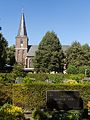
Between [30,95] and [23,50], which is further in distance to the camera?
[23,50]

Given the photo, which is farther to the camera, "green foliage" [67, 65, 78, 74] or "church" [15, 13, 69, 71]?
"church" [15, 13, 69, 71]

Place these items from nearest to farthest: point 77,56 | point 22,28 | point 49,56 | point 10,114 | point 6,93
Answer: point 10,114 < point 6,93 < point 49,56 < point 77,56 < point 22,28

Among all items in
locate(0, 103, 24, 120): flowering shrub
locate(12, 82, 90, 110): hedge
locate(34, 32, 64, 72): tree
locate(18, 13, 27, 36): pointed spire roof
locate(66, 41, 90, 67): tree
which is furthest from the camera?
locate(18, 13, 27, 36): pointed spire roof

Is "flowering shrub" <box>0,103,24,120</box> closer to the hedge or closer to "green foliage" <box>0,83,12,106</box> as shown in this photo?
"green foliage" <box>0,83,12,106</box>

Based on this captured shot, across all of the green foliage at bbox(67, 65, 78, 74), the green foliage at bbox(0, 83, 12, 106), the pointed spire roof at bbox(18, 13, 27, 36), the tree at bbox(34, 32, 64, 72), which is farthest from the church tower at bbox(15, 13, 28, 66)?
the green foliage at bbox(0, 83, 12, 106)

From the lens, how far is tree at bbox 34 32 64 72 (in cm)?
7631

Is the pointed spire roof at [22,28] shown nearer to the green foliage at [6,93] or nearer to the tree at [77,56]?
the tree at [77,56]

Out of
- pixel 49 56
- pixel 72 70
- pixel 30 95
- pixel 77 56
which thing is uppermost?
pixel 77 56

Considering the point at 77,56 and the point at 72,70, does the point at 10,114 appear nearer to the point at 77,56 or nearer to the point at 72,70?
the point at 72,70

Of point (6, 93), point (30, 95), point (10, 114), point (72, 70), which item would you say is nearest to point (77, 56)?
point (72, 70)

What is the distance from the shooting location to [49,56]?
77.4 meters

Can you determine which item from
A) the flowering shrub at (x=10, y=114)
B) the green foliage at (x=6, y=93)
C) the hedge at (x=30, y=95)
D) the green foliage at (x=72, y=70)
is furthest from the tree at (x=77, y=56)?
the flowering shrub at (x=10, y=114)

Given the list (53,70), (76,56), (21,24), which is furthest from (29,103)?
(21,24)

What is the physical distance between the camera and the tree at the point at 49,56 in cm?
7631
